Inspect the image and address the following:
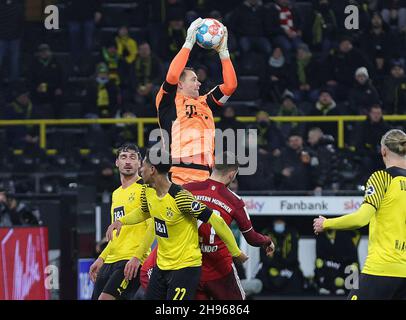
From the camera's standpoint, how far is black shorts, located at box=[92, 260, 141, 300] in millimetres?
10766

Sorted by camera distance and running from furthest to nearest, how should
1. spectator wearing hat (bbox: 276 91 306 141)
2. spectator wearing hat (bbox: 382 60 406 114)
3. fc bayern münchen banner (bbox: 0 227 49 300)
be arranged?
spectator wearing hat (bbox: 382 60 406 114), spectator wearing hat (bbox: 276 91 306 141), fc bayern münchen banner (bbox: 0 227 49 300)

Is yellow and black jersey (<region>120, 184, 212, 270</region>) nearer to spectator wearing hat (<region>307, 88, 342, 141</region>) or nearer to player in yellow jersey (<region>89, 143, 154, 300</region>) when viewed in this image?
player in yellow jersey (<region>89, 143, 154, 300</region>)

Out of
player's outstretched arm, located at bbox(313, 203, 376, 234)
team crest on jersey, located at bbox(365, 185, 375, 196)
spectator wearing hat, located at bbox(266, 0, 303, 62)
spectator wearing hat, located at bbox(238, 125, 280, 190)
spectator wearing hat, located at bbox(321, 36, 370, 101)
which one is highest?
spectator wearing hat, located at bbox(266, 0, 303, 62)

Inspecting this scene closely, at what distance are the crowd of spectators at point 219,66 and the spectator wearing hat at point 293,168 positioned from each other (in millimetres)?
488

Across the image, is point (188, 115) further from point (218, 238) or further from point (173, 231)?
point (173, 231)

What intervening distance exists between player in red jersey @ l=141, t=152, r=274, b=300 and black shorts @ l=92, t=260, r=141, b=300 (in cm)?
56

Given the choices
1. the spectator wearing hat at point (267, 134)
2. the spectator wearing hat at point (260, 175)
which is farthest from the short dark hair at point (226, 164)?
the spectator wearing hat at point (267, 134)

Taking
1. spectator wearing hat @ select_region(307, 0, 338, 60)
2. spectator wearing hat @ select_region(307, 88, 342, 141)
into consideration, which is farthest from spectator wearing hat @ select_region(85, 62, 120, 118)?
spectator wearing hat @ select_region(307, 0, 338, 60)

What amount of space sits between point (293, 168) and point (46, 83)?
4.76 m

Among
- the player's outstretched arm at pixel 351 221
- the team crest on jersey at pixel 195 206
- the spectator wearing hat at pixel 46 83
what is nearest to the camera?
the player's outstretched arm at pixel 351 221

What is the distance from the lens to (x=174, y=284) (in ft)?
31.0

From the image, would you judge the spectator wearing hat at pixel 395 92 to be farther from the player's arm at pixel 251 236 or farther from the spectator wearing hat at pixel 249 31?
the player's arm at pixel 251 236

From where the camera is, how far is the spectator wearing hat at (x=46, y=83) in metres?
19.0

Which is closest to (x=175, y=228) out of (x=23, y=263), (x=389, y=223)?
(x=389, y=223)
